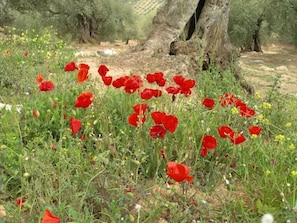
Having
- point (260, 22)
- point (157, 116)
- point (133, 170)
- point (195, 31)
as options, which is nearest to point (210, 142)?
point (157, 116)

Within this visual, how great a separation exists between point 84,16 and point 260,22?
1272 centimetres

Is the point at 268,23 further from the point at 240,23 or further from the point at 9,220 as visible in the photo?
the point at 9,220

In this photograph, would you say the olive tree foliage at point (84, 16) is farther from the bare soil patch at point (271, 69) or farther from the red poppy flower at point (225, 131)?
the red poppy flower at point (225, 131)

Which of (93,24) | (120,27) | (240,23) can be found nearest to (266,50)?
(240,23)

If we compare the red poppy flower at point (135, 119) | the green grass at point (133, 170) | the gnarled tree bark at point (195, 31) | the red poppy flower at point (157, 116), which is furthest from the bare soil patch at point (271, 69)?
the red poppy flower at point (157, 116)

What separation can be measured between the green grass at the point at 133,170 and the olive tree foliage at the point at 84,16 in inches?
864

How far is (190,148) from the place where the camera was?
289 centimetres

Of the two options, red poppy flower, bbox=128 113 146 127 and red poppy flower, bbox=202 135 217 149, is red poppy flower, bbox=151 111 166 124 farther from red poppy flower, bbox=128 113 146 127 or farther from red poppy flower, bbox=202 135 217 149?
red poppy flower, bbox=202 135 217 149

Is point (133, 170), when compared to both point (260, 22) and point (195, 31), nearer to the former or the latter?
point (195, 31)

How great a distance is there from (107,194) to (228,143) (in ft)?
3.53

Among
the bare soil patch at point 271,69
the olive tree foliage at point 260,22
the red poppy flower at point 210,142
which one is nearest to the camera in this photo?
the red poppy flower at point 210,142

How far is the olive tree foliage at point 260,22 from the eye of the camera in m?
26.6

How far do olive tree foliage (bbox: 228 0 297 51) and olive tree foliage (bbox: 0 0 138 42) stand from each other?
8.80 metres

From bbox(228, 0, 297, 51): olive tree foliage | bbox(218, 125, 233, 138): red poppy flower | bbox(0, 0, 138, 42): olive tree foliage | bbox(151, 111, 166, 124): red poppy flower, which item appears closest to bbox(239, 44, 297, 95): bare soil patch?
bbox(228, 0, 297, 51): olive tree foliage
